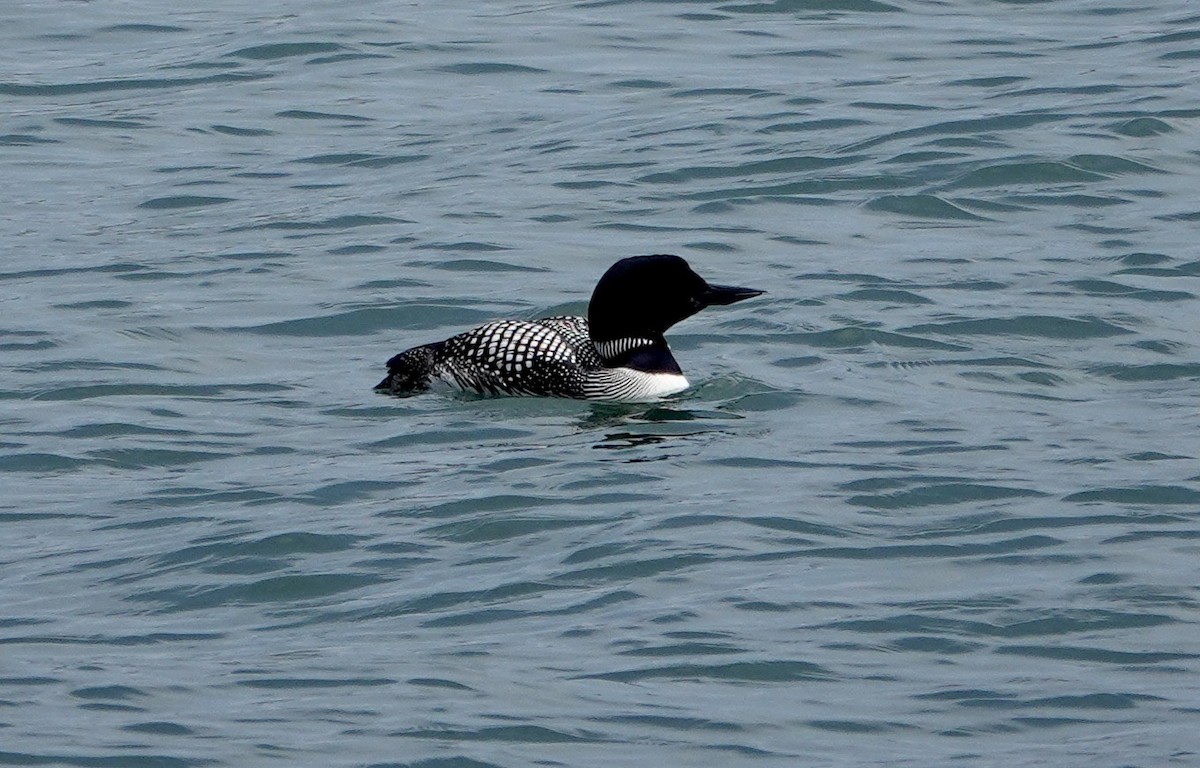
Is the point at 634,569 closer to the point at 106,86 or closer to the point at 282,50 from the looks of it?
the point at 106,86

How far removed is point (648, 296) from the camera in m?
9.43

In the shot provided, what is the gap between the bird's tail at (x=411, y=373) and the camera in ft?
30.5

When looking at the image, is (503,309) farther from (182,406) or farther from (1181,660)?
(1181,660)

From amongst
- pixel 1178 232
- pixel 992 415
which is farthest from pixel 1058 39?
pixel 992 415

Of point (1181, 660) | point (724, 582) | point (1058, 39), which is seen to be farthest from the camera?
point (1058, 39)

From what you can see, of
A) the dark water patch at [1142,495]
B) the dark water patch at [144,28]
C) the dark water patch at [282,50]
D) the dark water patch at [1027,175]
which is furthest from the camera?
the dark water patch at [144,28]

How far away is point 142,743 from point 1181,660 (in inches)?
104

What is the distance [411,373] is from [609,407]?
801mm

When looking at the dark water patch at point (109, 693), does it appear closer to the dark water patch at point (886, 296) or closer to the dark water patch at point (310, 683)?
the dark water patch at point (310, 683)

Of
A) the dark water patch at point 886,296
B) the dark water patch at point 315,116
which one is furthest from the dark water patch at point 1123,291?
the dark water patch at point 315,116

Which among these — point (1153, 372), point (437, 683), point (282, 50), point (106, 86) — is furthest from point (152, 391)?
point (282, 50)

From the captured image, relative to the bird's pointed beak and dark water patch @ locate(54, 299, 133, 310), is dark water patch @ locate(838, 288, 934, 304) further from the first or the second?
dark water patch @ locate(54, 299, 133, 310)

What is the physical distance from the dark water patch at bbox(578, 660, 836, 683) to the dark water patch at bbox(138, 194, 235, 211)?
7367mm

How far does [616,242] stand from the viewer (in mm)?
11742
